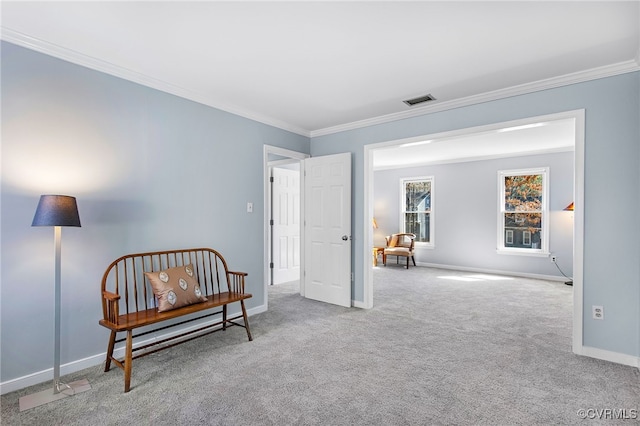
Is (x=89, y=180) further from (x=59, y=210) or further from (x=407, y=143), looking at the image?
(x=407, y=143)

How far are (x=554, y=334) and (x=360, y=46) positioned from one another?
3489 mm

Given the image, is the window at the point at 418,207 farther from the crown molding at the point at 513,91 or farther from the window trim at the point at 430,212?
the crown molding at the point at 513,91

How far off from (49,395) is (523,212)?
7.55 m

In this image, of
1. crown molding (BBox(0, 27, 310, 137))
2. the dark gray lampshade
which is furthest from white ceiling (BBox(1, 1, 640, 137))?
the dark gray lampshade

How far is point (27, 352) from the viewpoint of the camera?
7.69 ft

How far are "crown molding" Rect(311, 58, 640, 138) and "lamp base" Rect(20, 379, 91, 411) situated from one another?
3.93 m

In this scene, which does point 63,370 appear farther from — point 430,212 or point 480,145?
point 430,212

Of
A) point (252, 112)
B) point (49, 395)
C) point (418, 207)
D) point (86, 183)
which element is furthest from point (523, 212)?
point (49, 395)

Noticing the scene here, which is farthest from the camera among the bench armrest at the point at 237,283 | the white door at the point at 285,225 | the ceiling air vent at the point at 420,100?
the white door at the point at 285,225

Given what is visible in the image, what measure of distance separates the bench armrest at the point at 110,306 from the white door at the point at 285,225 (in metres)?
3.37

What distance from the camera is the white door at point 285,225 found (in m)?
5.80

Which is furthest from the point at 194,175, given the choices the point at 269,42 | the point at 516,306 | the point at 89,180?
the point at 516,306

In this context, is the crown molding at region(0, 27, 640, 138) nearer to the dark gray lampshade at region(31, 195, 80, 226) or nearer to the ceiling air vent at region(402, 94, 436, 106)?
the ceiling air vent at region(402, 94, 436, 106)

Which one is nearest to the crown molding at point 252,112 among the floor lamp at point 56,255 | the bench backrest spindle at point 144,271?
the floor lamp at point 56,255
